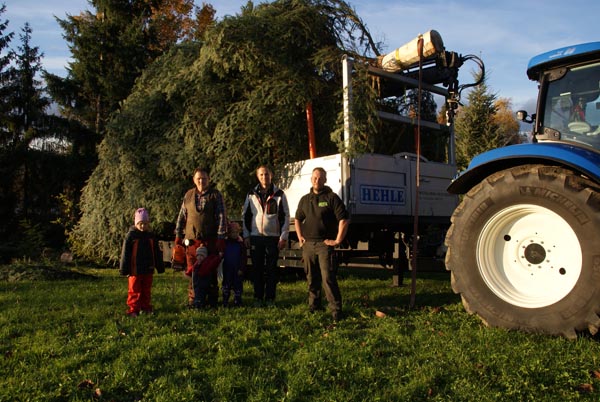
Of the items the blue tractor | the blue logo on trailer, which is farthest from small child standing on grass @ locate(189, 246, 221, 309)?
the blue tractor

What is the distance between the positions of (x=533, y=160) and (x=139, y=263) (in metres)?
4.36

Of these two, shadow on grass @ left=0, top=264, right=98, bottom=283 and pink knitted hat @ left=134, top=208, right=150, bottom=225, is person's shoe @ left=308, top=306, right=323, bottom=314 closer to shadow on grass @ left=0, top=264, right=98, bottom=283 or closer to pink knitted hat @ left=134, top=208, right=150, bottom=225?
pink knitted hat @ left=134, top=208, right=150, bottom=225

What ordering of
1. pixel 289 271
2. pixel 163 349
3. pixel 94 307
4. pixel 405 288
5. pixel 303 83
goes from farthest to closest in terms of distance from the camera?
pixel 289 271 → pixel 405 288 → pixel 303 83 → pixel 94 307 → pixel 163 349

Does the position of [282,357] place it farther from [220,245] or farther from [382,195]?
[382,195]

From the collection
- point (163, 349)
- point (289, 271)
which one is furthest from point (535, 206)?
point (289, 271)

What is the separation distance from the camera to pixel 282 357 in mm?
4238

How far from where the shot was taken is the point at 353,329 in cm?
513

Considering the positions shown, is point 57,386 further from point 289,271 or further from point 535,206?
point 289,271

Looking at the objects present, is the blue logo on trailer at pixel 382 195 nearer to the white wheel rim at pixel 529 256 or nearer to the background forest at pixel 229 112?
the background forest at pixel 229 112

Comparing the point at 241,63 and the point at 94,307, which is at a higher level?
the point at 241,63

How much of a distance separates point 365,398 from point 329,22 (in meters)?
5.79

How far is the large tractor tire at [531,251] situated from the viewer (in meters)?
4.27

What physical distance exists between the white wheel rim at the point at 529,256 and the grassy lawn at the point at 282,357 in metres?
0.45

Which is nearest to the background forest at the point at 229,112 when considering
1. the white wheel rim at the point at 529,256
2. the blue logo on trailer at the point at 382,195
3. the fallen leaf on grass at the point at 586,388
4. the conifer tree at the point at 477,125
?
the blue logo on trailer at the point at 382,195
